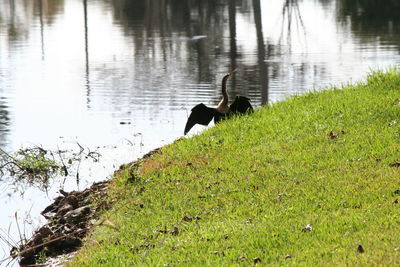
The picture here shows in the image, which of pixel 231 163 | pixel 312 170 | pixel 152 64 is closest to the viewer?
pixel 312 170

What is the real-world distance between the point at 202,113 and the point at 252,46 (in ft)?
55.7

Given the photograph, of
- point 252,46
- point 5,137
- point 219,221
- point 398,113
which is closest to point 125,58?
point 252,46

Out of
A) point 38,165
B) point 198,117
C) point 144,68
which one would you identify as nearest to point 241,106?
point 198,117

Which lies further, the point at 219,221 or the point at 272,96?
the point at 272,96

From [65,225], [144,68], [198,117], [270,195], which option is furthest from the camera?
[144,68]

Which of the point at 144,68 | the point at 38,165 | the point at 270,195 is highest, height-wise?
the point at 144,68

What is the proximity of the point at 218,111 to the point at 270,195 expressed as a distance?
569 cm

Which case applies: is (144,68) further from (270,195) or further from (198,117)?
(270,195)

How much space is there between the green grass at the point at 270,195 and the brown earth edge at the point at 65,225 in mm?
336

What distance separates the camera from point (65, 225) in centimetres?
999

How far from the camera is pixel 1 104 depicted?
19656mm

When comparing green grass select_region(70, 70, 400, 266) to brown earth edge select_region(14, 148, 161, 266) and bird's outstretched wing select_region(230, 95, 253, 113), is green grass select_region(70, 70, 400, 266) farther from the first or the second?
bird's outstretched wing select_region(230, 95, 253, 113)

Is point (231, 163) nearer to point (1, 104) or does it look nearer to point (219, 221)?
point (219, 221)

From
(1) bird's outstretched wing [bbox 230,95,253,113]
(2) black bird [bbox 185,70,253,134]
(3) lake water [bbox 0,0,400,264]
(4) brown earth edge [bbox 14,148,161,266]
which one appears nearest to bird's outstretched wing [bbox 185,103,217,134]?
(2) black bird [bbox 185,70,253,134]
